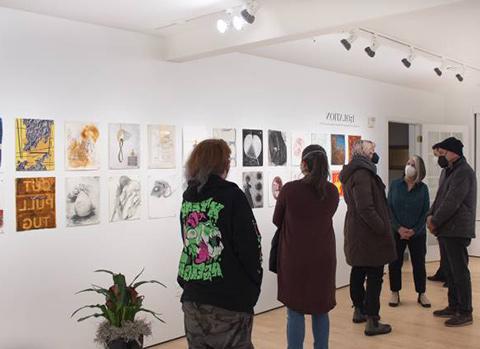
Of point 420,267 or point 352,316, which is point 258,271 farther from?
point 420,267

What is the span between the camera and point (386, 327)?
478 cm

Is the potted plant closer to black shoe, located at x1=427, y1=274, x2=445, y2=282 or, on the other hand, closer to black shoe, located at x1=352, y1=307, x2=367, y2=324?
black shoe, located at x1=352, y1=307, x2=367, y2=324

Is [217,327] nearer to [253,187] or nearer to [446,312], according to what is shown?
[253,187]

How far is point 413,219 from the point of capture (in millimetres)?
5543

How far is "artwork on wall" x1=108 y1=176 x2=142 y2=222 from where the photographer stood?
4312mm

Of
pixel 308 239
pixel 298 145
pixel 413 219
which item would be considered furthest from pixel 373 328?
pixel 298 145

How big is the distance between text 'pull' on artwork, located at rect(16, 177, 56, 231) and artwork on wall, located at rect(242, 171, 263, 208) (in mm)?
1978

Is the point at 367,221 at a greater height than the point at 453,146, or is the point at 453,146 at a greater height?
the point at 453,146

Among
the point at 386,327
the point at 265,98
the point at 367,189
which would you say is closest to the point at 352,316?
the point at 386,327

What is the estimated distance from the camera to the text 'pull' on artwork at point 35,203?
148 inches

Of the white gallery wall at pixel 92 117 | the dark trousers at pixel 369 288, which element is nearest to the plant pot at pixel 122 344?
the white gallery wall at pixel 92 117

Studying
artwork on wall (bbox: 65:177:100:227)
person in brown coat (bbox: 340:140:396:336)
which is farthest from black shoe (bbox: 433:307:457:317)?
artwork on wall (bbox: 65:177:100:227)

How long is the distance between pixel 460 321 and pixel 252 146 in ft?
7.92

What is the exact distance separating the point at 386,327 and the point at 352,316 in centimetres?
61
